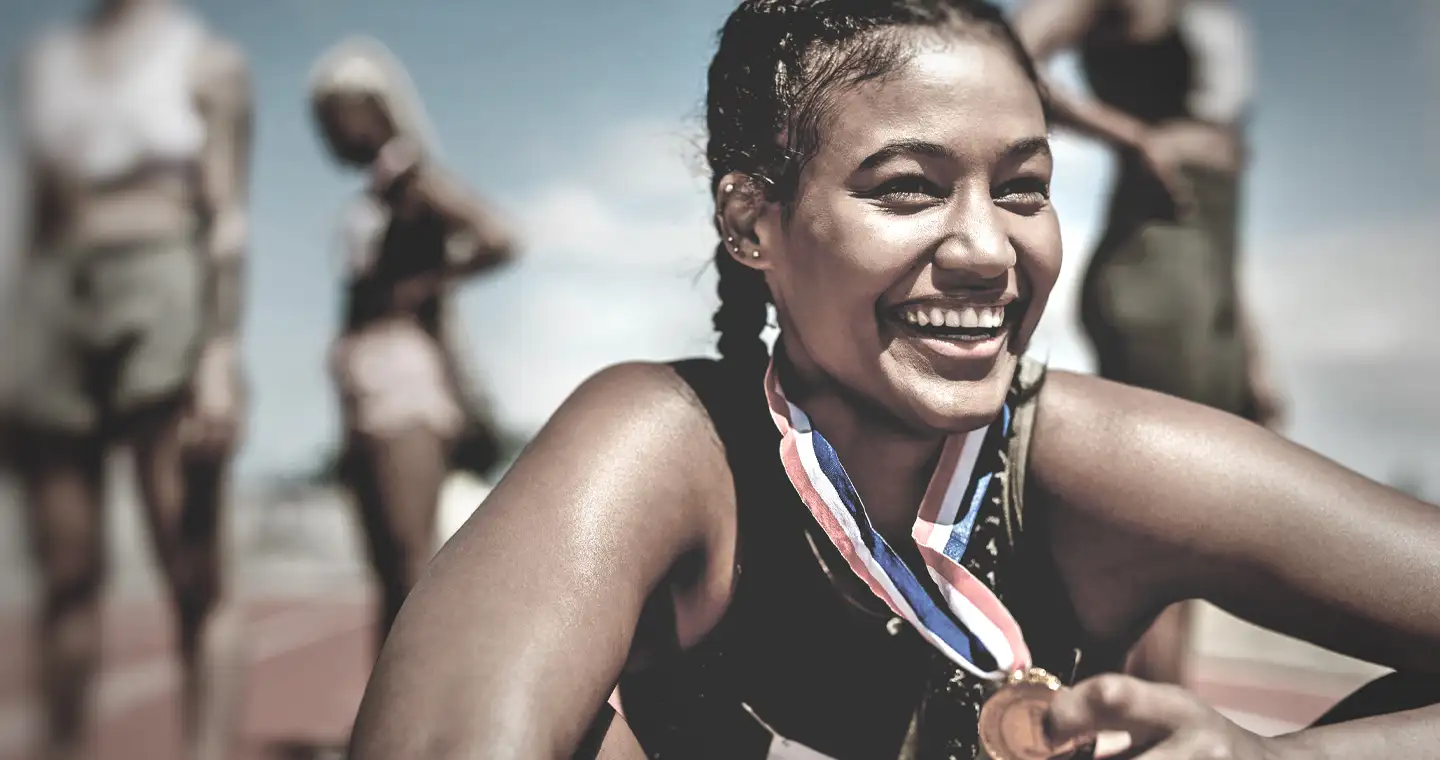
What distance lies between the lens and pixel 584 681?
118cm

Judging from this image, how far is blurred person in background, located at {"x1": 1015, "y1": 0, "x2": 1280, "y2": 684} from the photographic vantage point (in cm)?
250

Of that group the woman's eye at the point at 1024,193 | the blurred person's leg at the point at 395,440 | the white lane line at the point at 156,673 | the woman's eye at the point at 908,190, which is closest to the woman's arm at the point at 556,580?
the woman's eye at the point at 908,190

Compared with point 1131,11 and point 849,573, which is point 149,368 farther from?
point 1131,11

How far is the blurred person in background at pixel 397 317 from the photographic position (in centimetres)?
291

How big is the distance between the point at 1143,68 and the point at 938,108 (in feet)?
5.12

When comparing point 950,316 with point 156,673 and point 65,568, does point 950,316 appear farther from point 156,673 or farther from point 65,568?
point 156,673

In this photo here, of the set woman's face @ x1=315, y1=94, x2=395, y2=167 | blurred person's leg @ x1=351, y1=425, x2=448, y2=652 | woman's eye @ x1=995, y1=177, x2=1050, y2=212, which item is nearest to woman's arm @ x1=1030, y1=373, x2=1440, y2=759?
woman's eye @ x1=995, y1=177, x2=1050, y2=212

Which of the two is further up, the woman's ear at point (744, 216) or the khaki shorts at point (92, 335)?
the woman's ear at point (744, 216)

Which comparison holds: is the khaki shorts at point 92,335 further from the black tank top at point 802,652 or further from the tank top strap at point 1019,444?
the tank top strap at point 1019,444

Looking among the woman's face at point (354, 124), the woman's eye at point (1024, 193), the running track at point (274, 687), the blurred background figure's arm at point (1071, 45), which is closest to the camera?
the woman's eye at point (1024, 193)

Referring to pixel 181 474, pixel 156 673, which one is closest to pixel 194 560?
pixel 181 474

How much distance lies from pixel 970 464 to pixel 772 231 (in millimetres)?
406

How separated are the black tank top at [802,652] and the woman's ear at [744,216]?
7.3 inches

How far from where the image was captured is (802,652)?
4.88 feet
